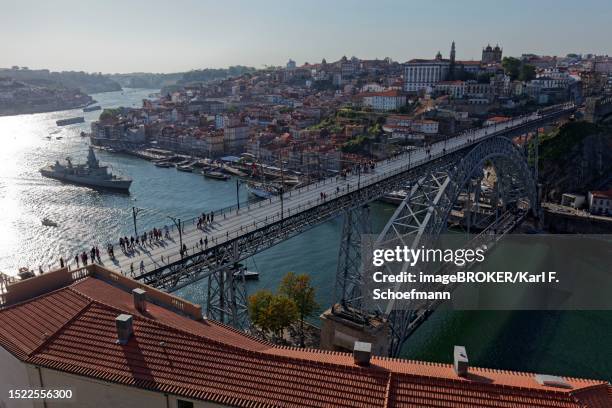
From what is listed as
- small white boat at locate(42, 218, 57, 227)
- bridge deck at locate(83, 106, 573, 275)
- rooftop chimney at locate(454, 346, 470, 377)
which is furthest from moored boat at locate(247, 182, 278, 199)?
rooftop chimney at locate(454, 346, 470, 377)

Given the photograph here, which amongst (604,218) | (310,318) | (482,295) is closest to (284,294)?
(310,318)

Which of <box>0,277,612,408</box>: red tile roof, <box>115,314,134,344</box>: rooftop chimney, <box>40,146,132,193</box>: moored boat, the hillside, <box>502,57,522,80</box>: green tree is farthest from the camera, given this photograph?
<box>502,57,522,80</box>: green tree

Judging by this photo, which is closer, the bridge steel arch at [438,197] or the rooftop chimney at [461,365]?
the rooftop chimney at [461,365]

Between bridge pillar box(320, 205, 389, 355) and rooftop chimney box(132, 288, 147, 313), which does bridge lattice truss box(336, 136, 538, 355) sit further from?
rooftop chimney box(132, 288, 147, 313)

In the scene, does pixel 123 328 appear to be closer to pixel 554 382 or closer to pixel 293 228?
pixel 554 382

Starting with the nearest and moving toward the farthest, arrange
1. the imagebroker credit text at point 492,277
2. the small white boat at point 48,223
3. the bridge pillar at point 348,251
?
the bridge pillar at point 348,251 < the imagebroker credit text at point 492,277 < the small white boat at point 48,223

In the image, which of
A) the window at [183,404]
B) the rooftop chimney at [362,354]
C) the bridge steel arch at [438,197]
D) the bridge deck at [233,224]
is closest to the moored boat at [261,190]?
the bridge deck at [233,224]

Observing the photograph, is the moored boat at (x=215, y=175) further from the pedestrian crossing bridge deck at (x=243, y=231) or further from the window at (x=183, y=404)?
the window at (x=183, y=404)

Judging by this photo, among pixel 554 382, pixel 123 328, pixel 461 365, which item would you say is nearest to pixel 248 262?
pixel 123 328

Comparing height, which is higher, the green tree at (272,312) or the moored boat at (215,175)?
the green tree at (272,312)
